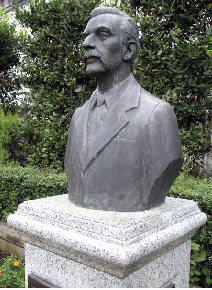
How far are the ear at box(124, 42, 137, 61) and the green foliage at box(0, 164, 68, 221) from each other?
8.38 ft

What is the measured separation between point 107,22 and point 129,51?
0.98 ft

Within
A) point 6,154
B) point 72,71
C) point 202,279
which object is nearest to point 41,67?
point 72,71

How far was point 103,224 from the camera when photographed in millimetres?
2049

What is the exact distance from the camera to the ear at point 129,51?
2.43 meters

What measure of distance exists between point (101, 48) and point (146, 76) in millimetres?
3017

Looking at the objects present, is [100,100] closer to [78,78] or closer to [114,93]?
[114,93]

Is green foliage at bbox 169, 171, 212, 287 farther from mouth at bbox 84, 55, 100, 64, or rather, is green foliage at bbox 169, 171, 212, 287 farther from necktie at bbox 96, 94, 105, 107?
mouth at bbox 84, 55, 100, 64

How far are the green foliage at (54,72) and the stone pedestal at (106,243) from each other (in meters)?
3.11


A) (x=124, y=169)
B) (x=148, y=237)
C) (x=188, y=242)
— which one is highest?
(x=124, y=169)

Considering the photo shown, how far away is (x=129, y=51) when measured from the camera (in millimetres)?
2457

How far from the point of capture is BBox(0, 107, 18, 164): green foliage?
651 centimetres

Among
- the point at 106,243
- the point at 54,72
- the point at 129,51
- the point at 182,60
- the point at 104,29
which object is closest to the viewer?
the point at 106,243

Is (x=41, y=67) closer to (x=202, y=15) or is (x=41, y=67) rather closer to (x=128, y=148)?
(x=202, y=15)

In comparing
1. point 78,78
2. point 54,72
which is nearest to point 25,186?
point 54,72
